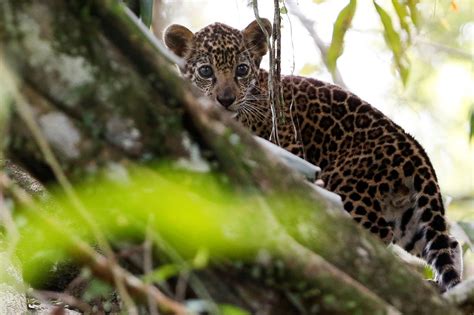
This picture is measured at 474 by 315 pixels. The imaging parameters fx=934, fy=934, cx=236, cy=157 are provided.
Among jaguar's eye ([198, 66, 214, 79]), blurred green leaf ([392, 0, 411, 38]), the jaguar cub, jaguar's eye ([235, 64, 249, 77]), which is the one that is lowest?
the jaguar cub

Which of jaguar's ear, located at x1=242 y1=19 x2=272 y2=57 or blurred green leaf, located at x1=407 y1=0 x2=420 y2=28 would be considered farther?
jaguar's ear, located at x1=242 y1=19 x2=272 y2=57

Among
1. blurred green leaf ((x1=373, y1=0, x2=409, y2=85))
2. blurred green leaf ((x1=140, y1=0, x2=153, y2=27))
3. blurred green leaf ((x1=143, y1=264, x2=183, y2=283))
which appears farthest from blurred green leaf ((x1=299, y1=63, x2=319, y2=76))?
blurred green leaf ((x1=143, y1=264, x2=183, y2=283))

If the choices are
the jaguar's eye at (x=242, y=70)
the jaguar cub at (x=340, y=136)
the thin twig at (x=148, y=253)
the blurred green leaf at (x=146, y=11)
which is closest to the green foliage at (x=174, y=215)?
the thin twig at (x=148, y=253)

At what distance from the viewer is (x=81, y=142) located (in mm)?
1839

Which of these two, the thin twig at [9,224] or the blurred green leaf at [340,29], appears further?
the blurred green leaf at [340,29]

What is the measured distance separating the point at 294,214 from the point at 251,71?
11.1 ft

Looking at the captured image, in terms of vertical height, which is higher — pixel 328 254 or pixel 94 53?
pixel 94 53

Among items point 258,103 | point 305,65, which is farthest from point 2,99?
point 305,65

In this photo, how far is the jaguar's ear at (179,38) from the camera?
5.46 metres

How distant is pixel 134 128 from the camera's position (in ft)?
6.17

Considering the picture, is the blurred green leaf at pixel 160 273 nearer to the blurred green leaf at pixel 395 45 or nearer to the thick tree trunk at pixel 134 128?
the thick tree trunk at pixel 134 128

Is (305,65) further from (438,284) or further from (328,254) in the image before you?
(328,254)

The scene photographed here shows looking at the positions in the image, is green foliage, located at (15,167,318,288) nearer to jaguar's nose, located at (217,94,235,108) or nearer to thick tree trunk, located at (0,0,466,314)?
thick tree trunk, located at (0,0,466,314)

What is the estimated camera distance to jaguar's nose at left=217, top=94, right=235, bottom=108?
16.7 ft
